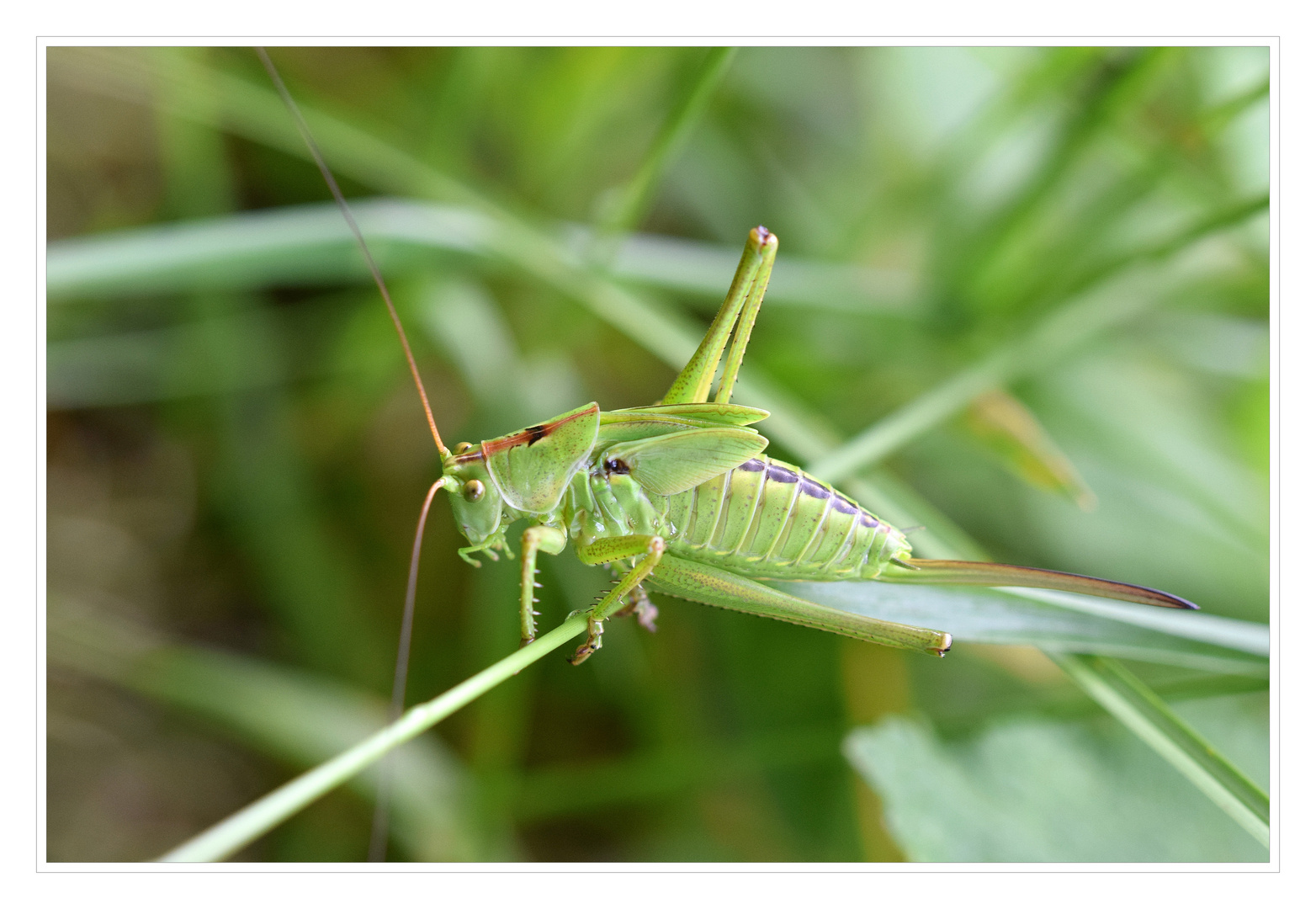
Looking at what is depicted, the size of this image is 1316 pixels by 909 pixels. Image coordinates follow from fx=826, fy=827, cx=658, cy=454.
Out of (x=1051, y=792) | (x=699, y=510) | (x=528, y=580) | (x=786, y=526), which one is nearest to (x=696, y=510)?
(x=699, y=510)

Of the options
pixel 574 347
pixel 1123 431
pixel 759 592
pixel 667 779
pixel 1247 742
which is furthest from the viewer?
pixel 574 347

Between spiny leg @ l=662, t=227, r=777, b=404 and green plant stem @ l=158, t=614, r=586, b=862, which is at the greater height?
spiny leg @ l=662, t=227, r=777, b=404

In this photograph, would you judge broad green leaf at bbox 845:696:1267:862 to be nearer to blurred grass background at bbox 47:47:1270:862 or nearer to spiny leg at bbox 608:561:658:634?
blurred grass background at bbox 47:47:1270:862

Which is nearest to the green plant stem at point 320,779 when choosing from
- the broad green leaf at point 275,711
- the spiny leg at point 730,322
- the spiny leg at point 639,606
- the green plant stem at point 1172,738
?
the spiny leg at point 639,606

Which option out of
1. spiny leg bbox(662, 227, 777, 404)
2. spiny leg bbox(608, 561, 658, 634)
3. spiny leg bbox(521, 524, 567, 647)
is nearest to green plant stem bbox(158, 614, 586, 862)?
spiny leg bbox(521, 524, 567, 647)
